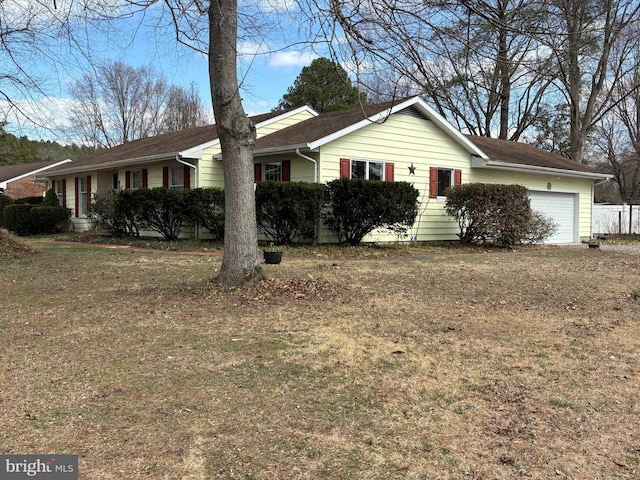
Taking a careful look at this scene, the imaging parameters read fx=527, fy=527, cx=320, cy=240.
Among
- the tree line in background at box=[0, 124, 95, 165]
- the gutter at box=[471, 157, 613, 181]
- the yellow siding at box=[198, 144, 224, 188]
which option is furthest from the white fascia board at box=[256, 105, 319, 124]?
the tree line in background at box=[0, 124, 95, 165]

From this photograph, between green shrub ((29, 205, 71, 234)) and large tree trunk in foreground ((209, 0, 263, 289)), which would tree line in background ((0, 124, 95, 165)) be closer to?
green shrub ((29, 205, 71, 234))

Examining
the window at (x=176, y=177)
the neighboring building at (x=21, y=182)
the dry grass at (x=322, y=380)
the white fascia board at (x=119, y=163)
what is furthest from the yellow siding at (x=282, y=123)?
the neighboring building at (x=21, y=182)

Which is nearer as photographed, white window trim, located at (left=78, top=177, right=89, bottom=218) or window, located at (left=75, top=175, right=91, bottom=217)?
window, located at (left=75, top=175, right=91, bottom=217)

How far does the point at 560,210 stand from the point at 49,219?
2000 cm

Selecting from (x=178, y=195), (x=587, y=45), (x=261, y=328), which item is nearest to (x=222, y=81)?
(x=261, y=328)

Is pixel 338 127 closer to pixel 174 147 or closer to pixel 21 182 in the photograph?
pixel 174 147

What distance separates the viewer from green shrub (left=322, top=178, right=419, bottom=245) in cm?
1305

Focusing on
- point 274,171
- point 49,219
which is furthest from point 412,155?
point 49,219

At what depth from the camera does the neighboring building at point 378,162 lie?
1434cm

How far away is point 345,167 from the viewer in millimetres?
14328

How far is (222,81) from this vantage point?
6828 millimetres

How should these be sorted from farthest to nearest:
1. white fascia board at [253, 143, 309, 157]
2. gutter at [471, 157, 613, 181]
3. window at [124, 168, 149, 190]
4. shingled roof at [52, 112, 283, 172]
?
window at [124, 168, 149, 190] → gutter at [471, 157, 613, 181] → shingled roof at [52, 112, 283, 172] → white fascia board at [253, 143, 309, 157]

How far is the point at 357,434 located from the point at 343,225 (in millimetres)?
10716

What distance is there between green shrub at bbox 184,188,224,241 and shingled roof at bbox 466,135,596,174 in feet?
28.7
